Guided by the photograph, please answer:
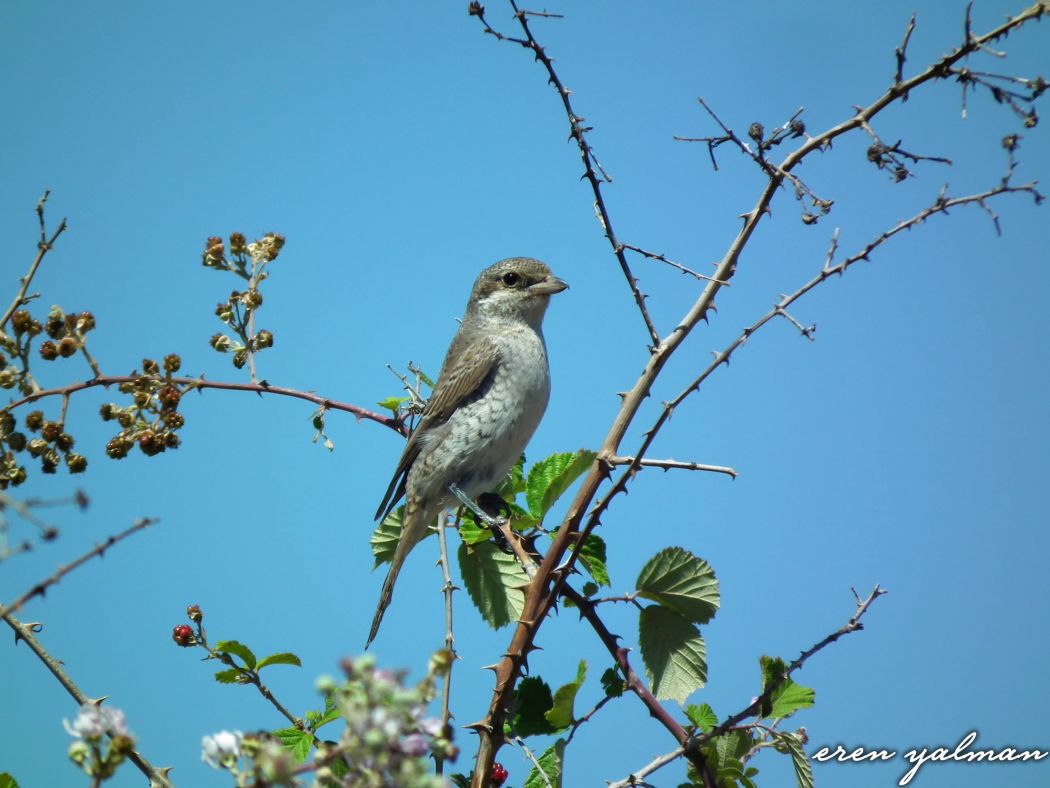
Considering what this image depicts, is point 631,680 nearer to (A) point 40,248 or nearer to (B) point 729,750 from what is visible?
(B) point 729,750

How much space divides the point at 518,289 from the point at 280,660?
318cm

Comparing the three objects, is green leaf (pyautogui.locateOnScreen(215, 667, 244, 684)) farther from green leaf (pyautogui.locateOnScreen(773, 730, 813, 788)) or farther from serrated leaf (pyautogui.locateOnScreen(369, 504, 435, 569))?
green leaf (pyautogui.locateOnScreen(773, 730, 813, 788))

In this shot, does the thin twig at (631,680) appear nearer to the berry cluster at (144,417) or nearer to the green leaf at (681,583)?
the green leaf at (681,583)

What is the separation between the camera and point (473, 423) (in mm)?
5148

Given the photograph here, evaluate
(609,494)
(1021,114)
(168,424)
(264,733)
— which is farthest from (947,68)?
(168,424)

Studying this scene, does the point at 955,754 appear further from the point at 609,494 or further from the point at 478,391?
the point at 478,391

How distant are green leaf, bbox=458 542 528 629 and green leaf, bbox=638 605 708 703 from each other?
59cm

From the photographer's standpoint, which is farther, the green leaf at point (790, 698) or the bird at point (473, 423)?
the bird at point (473, 423)

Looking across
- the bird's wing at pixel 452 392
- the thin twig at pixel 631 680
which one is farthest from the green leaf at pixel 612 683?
the bird's wing at pixel 452 392

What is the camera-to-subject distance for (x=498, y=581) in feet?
11.3

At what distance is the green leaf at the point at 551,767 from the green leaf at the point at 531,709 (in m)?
0.08

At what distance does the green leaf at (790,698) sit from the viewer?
A: 2.84 metres

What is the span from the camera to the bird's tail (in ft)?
15.7

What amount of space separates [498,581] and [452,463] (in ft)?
5.55
